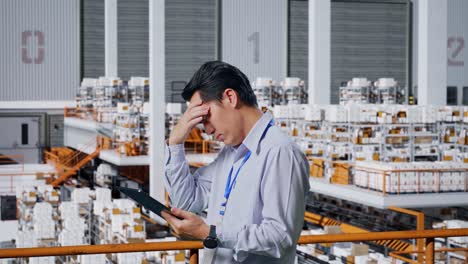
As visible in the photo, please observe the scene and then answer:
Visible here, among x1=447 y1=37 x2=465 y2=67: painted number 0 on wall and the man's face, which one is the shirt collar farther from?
x1=447 y1=37 x2=465 y2=67: painted number 0 on wall

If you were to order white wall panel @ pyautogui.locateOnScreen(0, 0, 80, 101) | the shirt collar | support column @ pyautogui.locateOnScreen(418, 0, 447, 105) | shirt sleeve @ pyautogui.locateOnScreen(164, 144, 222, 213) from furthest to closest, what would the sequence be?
white wall panel @ pyautogui.locateOnScreen(0, 0, 80, 101) < support column @ pyautogui.locateOnScreen(418, 0, 447, 105) < shirt sleeve @ pyautogui.locateOnScreen(164, 144, 222, 213) < the shirt collar

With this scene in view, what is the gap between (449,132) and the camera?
54.8 ft

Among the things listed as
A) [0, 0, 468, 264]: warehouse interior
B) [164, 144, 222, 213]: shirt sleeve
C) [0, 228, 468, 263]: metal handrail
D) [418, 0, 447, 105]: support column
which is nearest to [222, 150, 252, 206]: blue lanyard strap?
[164, 144, 222, 213]: shirt sleeve

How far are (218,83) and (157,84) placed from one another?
68.2ft

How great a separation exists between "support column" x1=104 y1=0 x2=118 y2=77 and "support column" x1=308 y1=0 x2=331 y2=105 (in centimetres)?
1246

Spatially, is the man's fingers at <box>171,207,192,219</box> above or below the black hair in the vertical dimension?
below

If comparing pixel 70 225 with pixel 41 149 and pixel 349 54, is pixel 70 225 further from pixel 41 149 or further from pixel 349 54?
pixel 349 54

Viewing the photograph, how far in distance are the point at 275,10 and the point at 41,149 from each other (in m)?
12.3

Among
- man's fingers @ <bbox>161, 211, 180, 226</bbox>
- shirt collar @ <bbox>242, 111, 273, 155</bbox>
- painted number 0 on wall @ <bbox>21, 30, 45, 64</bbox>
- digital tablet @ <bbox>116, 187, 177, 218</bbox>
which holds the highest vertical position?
painted number 0 on wall @ <bbox>21, 30, 45, 64</bbox>

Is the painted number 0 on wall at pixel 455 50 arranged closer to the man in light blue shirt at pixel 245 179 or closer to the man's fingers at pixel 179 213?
the man in light blue shirt at pixel 245 179

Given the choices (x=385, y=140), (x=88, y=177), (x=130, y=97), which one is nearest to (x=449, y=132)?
(x=385, y=140)

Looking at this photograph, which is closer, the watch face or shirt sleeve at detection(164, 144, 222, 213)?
the watch face

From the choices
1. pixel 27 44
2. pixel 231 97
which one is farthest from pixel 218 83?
pixel 27 44

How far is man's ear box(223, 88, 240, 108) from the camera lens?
2512 millimetres
